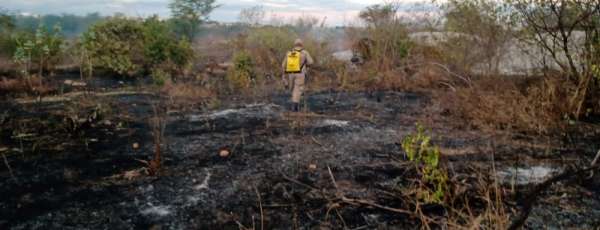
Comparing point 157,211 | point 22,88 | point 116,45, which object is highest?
point 116,45

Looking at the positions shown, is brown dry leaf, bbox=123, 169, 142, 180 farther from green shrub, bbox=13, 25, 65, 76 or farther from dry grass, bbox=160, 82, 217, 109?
green shrub, bbox=13, 25, 65, 76

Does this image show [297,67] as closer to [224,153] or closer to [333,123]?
[333,123]

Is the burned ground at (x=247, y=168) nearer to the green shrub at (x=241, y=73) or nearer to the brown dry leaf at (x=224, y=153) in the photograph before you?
the brown dry leaf at (x=224, y=153)

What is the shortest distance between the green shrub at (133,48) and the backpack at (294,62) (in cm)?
746

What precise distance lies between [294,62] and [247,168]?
4.22m

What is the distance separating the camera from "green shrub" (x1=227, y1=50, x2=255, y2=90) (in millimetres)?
14953

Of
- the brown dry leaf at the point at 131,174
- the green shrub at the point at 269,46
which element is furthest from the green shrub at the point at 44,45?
the brown dry leaf at the point at 131,174

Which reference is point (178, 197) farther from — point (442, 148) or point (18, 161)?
point (442, 148)

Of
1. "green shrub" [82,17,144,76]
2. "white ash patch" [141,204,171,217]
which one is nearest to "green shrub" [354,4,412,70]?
"green shrub" [82,17,144,76]

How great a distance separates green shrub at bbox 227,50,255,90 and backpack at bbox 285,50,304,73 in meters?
4.89

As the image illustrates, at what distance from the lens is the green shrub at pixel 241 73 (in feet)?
49.1

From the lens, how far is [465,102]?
9.41m

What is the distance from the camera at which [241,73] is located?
15227 millimetres

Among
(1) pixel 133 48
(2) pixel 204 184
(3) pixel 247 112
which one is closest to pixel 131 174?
(2) pixel 204 184
